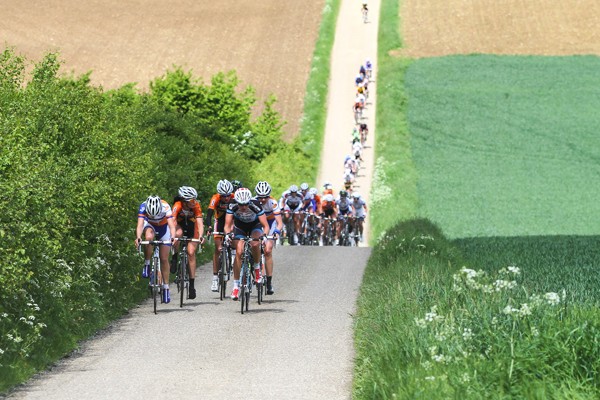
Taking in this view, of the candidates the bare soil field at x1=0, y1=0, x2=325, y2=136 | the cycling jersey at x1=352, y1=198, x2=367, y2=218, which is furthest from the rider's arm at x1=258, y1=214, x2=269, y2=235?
the bare soil field at x1=0, y1=0, x2=325, y2=136

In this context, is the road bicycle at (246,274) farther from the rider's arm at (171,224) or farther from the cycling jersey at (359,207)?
→ the cycling jersey at (359,207)

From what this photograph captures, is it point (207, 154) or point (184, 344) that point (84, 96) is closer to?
point (184, 344)

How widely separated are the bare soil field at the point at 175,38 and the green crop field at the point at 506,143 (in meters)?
7.47

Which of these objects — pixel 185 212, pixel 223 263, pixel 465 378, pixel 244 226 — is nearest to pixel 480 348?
pixel 465 378

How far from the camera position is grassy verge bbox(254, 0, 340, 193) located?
2115 inches

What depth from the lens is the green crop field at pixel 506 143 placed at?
49344mm

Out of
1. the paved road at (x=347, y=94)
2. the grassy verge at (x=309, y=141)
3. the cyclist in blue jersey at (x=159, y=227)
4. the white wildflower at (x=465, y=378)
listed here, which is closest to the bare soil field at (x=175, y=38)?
the grassy verge at (x=309, y=141)

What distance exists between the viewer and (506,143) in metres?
62.3

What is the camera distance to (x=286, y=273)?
24.9 metres

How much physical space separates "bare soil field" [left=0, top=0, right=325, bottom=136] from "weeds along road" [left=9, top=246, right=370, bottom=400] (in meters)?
43.5

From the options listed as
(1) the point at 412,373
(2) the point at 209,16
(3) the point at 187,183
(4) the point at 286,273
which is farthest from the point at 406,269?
(2) the point at 209,16

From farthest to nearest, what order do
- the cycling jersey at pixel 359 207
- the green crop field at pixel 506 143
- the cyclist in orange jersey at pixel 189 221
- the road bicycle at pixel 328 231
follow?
the green crop field at pixel 506 143
the road bicycle at pixel 328 231
the cycling jersey at pixel 359 207
the cyclist in orange jersey at pixel 189 221

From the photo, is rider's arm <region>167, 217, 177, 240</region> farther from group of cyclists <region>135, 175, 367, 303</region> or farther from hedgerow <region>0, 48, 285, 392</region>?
hedgerow <region>0, 48, 285, 392</region>

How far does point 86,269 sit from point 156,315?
4.30 feet
